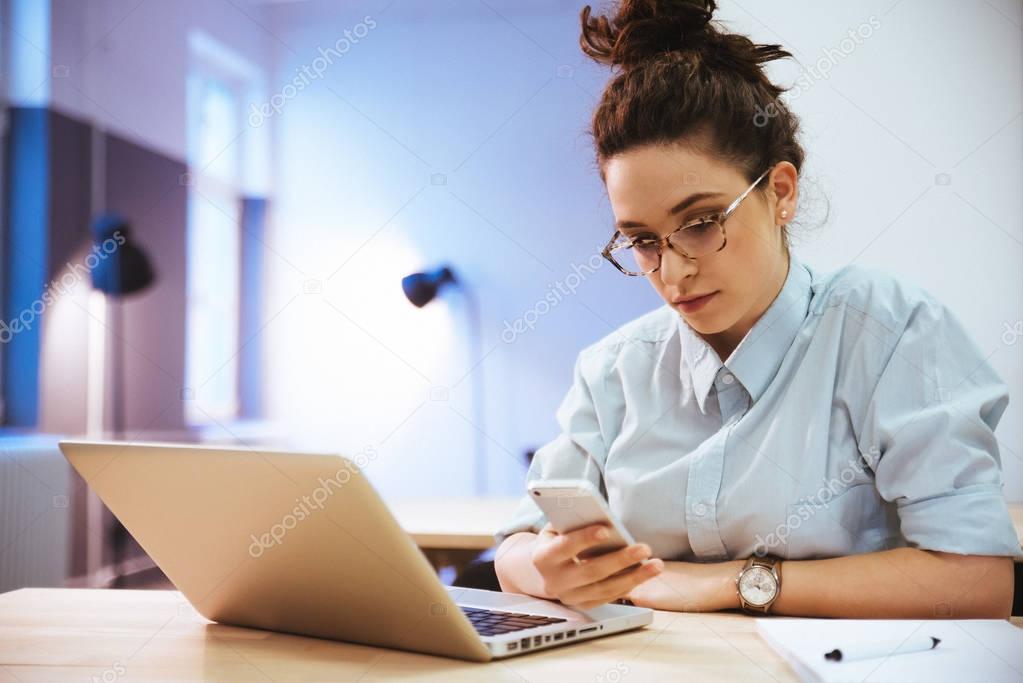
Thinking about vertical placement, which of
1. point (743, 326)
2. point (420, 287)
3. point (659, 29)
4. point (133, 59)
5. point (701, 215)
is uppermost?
point (133, 59)

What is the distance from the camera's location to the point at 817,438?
4.06 feet

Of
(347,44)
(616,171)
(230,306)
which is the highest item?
(347,44)

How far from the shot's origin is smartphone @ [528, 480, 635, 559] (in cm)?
82

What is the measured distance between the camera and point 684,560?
1.33m

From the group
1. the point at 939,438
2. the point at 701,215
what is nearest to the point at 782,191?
the point at 701,215

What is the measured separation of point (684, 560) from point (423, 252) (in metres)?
3.45

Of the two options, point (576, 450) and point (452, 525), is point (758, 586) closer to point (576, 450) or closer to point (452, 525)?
point (576, 450)

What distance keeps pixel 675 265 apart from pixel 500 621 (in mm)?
536

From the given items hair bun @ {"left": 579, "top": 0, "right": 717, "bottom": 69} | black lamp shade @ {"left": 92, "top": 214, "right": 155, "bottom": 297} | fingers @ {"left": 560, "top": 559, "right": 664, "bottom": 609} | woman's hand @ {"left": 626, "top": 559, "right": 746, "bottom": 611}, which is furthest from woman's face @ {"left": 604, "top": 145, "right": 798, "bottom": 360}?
black lamp shade @ {"left": 92, "top": 214, "right": 155, "bottom": 297}

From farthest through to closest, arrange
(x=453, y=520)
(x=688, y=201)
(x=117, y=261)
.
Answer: (x=117, y=261), (x=453, y=520), (x=688, y=201)

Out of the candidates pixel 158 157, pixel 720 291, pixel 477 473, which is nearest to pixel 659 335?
pixel 720 291

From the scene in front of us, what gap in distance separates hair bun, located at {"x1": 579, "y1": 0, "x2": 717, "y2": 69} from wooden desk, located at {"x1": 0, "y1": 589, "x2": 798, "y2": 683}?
781mm

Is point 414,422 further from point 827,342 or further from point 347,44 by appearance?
point 827,342

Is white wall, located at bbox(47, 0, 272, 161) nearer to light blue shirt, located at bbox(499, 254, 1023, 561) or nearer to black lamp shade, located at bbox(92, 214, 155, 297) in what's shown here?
black lamp shade, located at bbox(92, 214, 155, 297)
